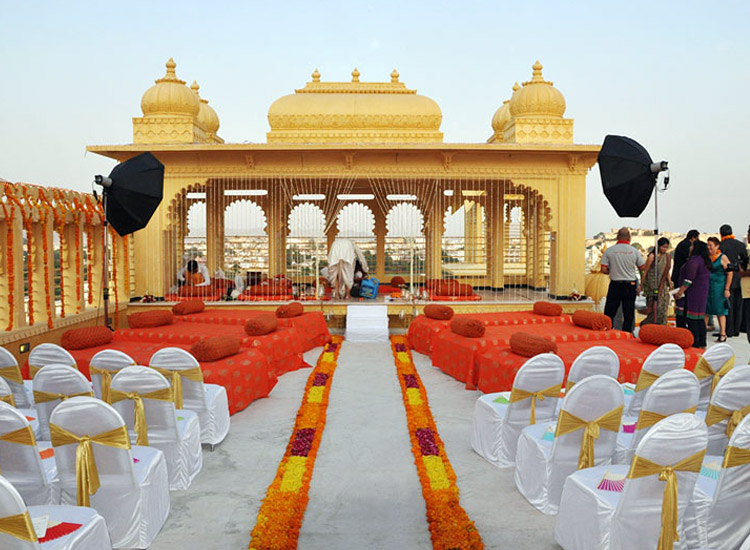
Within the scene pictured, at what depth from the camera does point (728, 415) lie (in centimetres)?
334

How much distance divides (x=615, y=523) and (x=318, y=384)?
453 cm

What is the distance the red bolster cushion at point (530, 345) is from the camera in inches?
227

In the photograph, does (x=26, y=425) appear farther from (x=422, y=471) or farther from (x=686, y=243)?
(x=686, y=243)

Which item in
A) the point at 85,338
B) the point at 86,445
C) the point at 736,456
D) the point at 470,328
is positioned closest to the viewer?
the point at 736,456

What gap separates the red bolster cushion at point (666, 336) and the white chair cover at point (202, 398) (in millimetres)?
4921

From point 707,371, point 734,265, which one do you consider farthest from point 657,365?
point 734,265

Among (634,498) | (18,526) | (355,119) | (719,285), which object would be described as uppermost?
(355,119)

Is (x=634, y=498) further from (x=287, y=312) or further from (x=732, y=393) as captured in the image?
(x=287, y=312)

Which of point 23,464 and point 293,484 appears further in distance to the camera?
point 293,484

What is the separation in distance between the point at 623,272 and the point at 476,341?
2.75 metres

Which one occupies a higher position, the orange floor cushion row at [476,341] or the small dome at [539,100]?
the small dome at [539,100]

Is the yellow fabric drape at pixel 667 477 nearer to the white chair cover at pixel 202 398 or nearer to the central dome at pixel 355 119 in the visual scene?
the white chair cover at pixel 202 398

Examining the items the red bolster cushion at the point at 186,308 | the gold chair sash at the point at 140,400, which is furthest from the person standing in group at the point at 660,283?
the gold chair sash at the point at 140,400

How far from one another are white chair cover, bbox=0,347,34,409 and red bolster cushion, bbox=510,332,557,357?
4557mm
